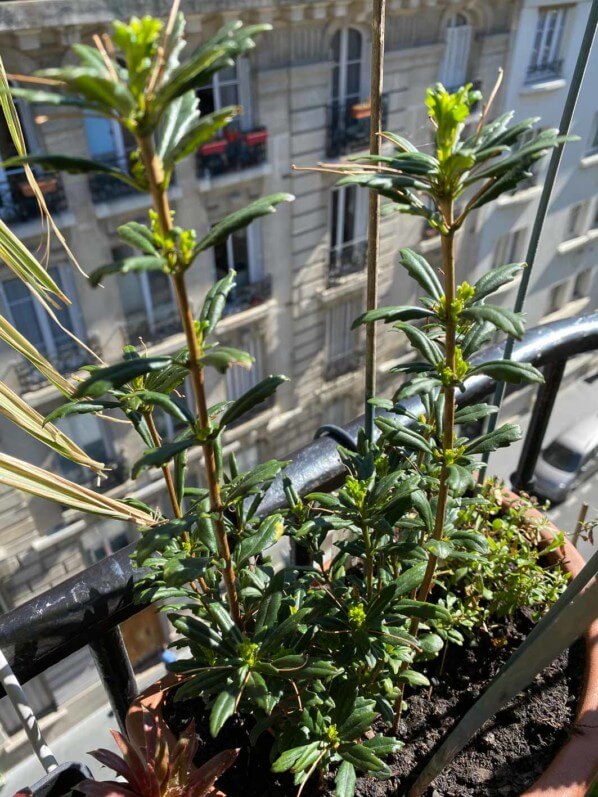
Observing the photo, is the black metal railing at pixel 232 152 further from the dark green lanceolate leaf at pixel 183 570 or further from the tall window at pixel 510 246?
the dark green lanceolate leaf at pixel 183 570

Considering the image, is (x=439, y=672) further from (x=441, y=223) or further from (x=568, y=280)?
(x=568, y=280)

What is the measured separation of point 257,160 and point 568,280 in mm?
5700

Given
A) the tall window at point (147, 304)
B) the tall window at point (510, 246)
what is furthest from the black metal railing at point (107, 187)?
the tall window at point (510, 246)

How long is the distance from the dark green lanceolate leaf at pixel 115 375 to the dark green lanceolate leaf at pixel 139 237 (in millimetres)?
78

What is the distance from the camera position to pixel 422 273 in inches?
25.8

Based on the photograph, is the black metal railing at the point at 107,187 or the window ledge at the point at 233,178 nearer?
the black metal railing at the point at 107,187

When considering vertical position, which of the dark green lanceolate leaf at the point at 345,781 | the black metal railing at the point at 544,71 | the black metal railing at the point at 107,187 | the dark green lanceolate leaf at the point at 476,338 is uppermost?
the dark green lanceolate leaf at the point at 476,338

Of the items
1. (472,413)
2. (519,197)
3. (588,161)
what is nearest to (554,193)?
(519,197)

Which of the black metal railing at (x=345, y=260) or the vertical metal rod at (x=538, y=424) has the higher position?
the vertical metal rod at (x=538, y=424)

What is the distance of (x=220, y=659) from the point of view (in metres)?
0.68

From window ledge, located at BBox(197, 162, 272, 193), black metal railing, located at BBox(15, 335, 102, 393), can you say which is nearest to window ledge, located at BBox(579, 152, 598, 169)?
window ledge, located at BBox(197, 162, 272, 193)

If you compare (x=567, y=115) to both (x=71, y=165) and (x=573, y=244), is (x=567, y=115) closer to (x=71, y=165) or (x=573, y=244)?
(x=71, y=165)

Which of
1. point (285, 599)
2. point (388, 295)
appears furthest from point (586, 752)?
point (388, 295)

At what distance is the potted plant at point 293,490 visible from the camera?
1.39 feet
